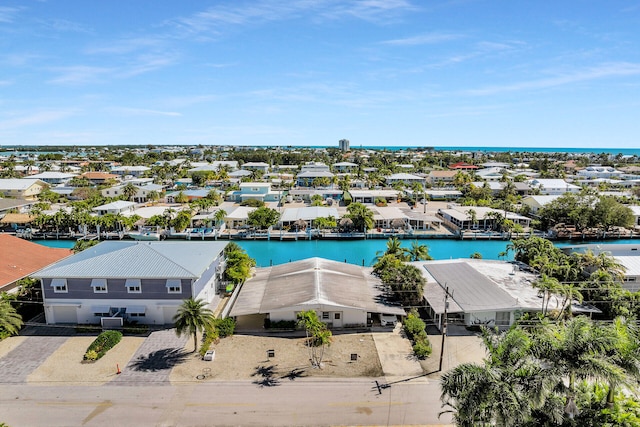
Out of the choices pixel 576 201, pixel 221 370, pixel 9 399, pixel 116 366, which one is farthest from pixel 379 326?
pixel 576 201

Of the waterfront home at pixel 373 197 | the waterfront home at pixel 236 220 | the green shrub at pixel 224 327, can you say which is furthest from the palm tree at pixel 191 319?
the waterfront home at pixel 373 197

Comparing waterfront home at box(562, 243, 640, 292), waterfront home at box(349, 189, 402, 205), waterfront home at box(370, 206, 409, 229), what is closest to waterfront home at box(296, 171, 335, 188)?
waterfront home at box(349, 189, 402, 205)

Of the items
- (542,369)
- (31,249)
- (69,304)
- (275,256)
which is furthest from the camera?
(275,256)

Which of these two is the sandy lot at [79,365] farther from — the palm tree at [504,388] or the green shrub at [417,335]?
the palm tree at [504,388]

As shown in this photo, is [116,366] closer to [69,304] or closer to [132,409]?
[132,409]

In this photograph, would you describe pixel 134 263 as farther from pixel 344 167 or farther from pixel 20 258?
pixel 344 167

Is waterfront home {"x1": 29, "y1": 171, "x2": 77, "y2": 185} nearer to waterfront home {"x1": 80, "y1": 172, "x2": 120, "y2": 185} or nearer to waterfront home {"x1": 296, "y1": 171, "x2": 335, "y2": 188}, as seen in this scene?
waterfront home {"x1": 80, "y1": 172, "x2": 120, "y2": 185}

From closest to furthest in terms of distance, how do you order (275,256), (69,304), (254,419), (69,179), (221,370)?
1. (254,419)
2. (221,370)
3. (69,304)
4. (275,256)
5. (69,179)
